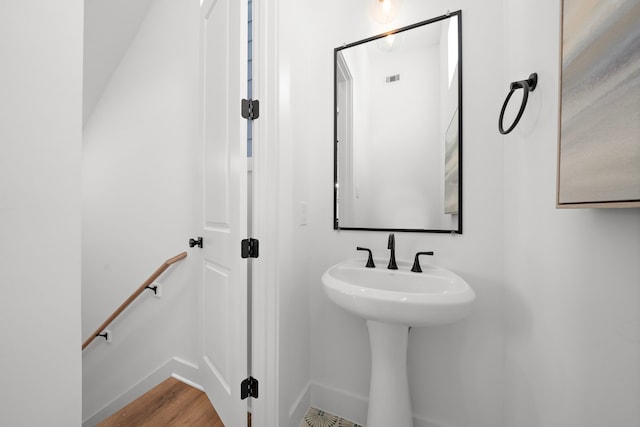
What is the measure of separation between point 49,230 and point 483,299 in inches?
56.9

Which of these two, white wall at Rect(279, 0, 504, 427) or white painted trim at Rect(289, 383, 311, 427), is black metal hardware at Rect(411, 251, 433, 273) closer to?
white wall at Rect(279, 0, 504, 427)

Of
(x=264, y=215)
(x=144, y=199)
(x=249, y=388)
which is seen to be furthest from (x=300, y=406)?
(x=144, y=199)

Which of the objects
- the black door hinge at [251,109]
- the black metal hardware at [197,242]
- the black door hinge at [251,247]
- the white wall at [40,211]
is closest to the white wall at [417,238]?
the black door hinge at [251,109]

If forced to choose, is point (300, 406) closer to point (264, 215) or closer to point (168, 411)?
point (168, 411)

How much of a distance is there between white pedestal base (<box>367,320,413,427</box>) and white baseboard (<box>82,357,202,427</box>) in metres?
1.22

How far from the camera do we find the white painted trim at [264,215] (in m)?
1.08

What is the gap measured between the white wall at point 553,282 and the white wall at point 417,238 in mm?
64

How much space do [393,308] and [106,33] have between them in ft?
9.13

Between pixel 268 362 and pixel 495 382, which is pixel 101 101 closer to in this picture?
pixel 268 362

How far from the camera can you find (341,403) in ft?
4.38

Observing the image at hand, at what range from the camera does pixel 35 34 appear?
47 centimetres

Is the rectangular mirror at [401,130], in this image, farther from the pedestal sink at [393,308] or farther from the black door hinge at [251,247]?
the black door hinge at [251,247]

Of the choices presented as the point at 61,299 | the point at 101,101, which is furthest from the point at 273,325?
the point at 101,101

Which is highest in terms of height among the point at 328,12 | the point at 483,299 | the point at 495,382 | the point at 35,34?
the point at 328,12
